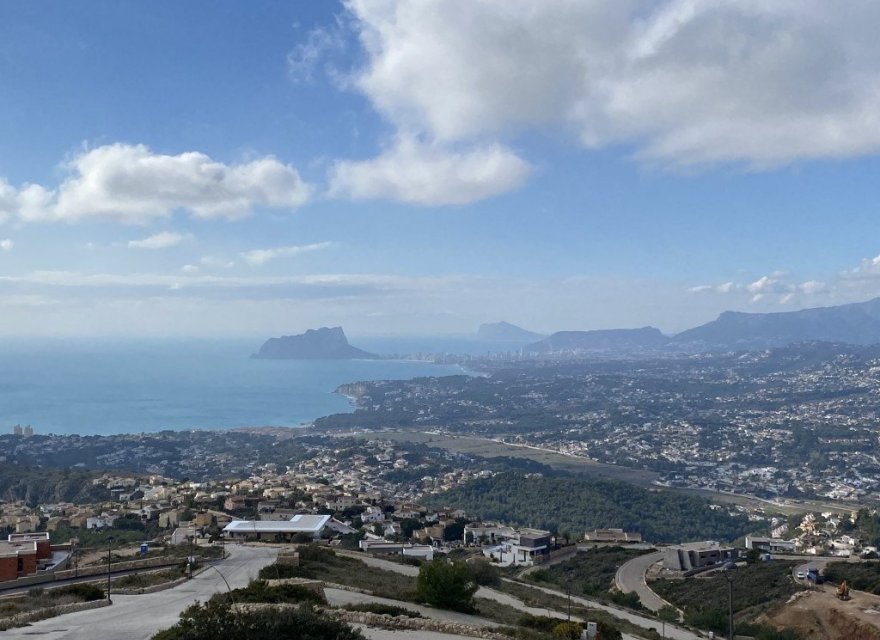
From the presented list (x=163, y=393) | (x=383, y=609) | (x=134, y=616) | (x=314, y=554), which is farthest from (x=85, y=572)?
(x=163, y=393)

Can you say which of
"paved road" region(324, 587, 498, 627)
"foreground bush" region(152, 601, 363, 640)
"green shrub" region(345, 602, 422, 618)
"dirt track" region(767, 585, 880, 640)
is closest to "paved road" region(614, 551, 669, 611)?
"dirt track" region(767, 585, 880, 640)

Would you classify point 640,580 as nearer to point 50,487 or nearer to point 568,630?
point 568,630

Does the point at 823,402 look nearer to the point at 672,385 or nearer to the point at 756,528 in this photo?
the point at 672,385

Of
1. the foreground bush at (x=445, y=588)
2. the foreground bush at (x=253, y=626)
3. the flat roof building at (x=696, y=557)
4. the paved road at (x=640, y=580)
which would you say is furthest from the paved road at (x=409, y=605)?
the flat roof building at (x=696, y=557)

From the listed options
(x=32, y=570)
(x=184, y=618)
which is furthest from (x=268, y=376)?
(x=184, y=618)

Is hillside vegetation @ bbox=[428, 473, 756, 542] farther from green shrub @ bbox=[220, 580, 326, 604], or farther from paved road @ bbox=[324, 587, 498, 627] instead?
green shrub @ bbox=[220, 580, 326, 604]

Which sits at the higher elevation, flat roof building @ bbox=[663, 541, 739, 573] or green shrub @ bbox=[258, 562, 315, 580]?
green shrub @ bbox=[258, 562, 315, 580]
